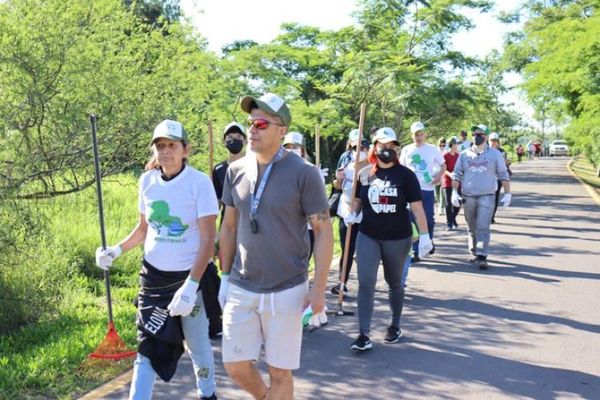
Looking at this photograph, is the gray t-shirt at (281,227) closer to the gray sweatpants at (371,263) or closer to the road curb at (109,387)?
the road curb at (109,387)

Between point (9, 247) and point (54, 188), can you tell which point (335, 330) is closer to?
point (9, 247)

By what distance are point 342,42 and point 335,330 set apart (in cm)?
1600

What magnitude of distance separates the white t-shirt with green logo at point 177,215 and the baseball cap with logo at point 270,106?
2.13 feet

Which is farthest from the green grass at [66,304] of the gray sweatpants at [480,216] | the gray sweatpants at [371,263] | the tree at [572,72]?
the tree at [572,72]

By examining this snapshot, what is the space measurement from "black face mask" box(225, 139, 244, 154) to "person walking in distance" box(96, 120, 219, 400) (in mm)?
1911

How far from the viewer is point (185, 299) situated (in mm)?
3514

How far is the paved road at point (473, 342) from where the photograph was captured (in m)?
4.50

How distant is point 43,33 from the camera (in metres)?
7.11

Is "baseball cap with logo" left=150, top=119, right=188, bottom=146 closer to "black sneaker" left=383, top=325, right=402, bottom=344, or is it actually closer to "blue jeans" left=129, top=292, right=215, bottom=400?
"blue jeans" left=129, top=292, right=215, bottom=400

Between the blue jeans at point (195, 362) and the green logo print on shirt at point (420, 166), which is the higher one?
the green logo print on shirt at point (420, 166)

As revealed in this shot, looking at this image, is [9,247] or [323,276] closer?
[323,276]

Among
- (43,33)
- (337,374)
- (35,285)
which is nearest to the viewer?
(337,374)

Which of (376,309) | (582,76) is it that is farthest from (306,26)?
(376,309)

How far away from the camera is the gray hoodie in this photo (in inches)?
342
